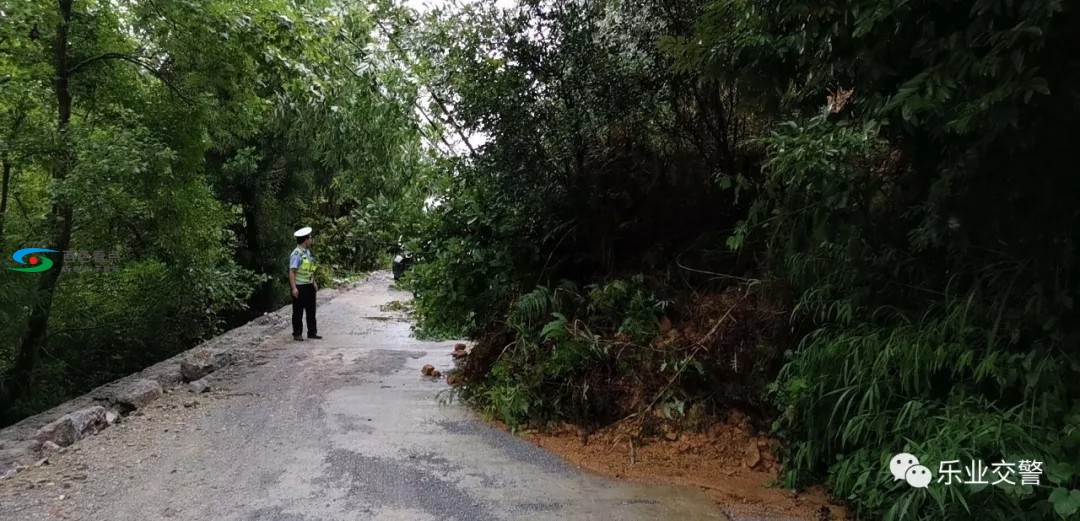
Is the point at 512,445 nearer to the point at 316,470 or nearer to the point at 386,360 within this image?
the point at 316,470

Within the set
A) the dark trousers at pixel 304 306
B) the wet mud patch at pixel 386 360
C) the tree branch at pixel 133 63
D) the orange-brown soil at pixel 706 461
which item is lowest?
the orange-brown soil at pixel 706 461

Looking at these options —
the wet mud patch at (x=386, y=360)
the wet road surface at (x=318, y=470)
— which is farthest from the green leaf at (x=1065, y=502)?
the wet mud patch at (x=386, y=360)

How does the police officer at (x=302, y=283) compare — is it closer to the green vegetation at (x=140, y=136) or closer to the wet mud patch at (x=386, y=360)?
the green vegetation at (x=140, y=136)

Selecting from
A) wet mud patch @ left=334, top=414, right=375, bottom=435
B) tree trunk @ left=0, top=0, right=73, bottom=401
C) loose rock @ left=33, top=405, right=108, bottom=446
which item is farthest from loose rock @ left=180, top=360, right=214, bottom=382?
wet mud patch @ left=334, top=414, right=375, bottom=435

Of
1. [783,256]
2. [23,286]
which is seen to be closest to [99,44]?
[23,286]

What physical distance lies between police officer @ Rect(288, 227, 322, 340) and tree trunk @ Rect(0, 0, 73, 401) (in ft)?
8.25

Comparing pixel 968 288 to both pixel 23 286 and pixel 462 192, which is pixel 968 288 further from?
pixel 23 286

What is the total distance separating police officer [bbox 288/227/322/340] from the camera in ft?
27.6

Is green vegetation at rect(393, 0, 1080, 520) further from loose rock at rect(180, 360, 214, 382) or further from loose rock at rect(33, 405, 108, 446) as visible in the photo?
loose rock at rect(33, 405, 108, 446)

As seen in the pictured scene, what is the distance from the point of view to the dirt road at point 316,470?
11.4 feet

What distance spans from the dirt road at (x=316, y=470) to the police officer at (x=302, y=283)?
241cm

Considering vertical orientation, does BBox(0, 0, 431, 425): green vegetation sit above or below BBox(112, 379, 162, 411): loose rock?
Result: above

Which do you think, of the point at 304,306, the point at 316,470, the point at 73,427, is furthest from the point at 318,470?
the point at 304,306

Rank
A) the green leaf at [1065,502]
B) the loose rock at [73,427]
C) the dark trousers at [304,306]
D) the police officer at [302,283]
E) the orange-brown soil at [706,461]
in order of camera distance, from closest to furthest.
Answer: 1. the green leaf at [1065,502]
2. the orange-brown soil at [706,461]
3. the loose rock at [73,427]
4. the police officer at [302,283]
5. the dark trousers at [304,306]
